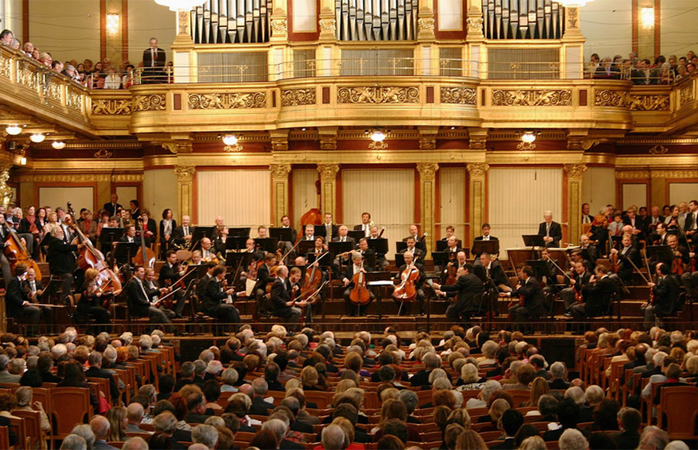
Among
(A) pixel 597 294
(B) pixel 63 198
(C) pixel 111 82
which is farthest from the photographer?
(B) pixel 63 198

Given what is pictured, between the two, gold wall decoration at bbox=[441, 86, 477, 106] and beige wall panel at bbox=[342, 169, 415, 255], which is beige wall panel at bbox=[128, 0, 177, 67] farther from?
gold wall decoration at bbox=[441, 86, 477, 106]

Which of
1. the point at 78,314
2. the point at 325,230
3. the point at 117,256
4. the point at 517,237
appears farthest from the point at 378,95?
the point at 78,314

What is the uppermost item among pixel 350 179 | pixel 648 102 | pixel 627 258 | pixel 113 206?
pixel 648 102

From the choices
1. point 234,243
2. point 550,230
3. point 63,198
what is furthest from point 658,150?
point 63,198

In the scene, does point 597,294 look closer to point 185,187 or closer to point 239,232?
point 239,232

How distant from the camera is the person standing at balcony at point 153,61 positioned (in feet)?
66.8

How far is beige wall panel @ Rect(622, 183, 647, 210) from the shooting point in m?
21.6

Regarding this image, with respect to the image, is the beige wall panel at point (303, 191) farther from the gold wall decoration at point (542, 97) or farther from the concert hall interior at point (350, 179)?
the gold wall decoration at point (542, 97)

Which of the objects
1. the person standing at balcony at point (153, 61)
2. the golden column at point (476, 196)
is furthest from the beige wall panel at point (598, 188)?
the person standing at balcony at point (153, 61)

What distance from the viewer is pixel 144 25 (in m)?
22.3

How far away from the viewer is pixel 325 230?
17625 millimetres

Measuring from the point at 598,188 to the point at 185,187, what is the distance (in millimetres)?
8545

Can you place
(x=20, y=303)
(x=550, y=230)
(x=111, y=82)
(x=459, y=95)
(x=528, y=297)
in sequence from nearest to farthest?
(x=20, y=303) → (x=528, y=297) → (x=550, y=230) → (x=459, y=95) → (x=111, y=82)

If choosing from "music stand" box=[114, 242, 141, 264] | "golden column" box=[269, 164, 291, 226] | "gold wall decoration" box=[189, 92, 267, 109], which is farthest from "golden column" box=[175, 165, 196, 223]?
"music stand" box=[114, 242, 141, 264]
